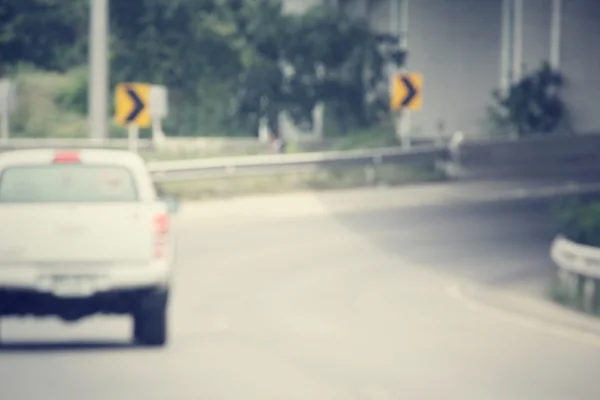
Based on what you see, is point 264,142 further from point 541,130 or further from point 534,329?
point 534,329

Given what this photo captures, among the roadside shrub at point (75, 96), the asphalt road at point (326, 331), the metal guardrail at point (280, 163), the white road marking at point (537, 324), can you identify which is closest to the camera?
the asphalt road at point (326, 331)

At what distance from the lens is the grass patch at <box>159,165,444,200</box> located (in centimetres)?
3428

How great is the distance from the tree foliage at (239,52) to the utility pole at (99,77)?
17472 mm

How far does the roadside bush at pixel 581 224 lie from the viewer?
2258cm

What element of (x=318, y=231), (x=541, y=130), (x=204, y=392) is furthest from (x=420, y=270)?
(x=541, y=130)

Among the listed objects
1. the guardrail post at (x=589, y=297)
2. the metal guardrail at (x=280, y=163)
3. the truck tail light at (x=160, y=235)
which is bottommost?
the guardrail post at (x=589, y=297)

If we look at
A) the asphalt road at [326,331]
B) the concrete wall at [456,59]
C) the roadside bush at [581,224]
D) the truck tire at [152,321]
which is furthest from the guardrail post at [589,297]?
the concrete wall at [456,59]

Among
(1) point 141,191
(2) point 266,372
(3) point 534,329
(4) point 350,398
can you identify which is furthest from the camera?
(3) point 534,329

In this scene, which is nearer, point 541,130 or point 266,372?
point 266,372

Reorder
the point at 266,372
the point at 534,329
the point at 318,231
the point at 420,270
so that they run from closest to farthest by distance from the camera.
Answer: the point at 266,372 → the point at 534,329 → the point at 420,270 → the point at 318,231

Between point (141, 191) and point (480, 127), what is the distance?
31332mm

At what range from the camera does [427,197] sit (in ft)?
112

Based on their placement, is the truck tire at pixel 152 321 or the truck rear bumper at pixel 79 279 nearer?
the truck rear bumper at pixel 79 279

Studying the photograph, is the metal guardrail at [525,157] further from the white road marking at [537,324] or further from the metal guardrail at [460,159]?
the white road marking at [537,324]
